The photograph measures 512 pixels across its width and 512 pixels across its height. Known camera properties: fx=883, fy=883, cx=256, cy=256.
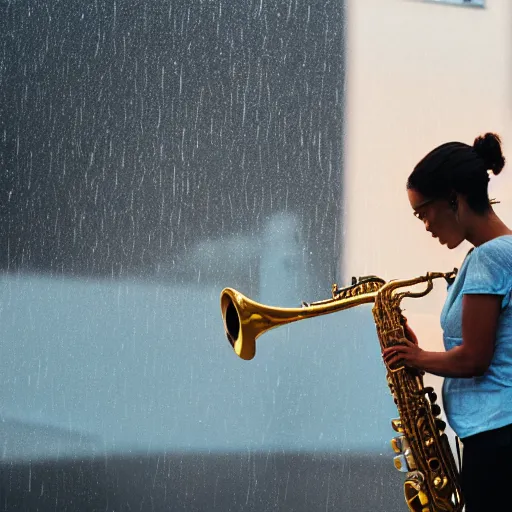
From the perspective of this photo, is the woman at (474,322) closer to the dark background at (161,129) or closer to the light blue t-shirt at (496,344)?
the light blue t-shirt at (496,344)

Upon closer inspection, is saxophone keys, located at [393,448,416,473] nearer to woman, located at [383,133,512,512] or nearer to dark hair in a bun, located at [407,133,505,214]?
woman, located at [383,133,512,512]

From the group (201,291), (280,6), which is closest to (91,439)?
(201,291)

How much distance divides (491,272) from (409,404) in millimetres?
308

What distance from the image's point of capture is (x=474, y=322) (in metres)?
1.16

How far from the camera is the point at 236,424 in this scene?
195 cm

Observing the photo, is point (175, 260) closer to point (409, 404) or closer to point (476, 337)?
point (409, 404)

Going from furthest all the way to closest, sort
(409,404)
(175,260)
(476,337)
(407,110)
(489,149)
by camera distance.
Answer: (407,110), (175,260), (409,404), (489,149), (476,337)

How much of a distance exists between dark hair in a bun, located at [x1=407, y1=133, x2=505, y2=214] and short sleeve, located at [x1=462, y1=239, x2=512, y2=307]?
0.07m

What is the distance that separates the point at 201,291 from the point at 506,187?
80 cm

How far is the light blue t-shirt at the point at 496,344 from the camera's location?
1.16 m

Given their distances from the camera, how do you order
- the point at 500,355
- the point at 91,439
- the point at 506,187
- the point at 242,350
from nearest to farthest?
the point at 500,355
the point at 242,350
the point at 91,439
the point at 506,187

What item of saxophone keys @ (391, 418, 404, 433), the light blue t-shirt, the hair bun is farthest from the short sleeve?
saxophone keys @ (391, 418, 404, 433)

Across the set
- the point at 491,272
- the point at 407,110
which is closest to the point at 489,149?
the point at 491,272

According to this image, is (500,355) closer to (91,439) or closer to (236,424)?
(236,424)
